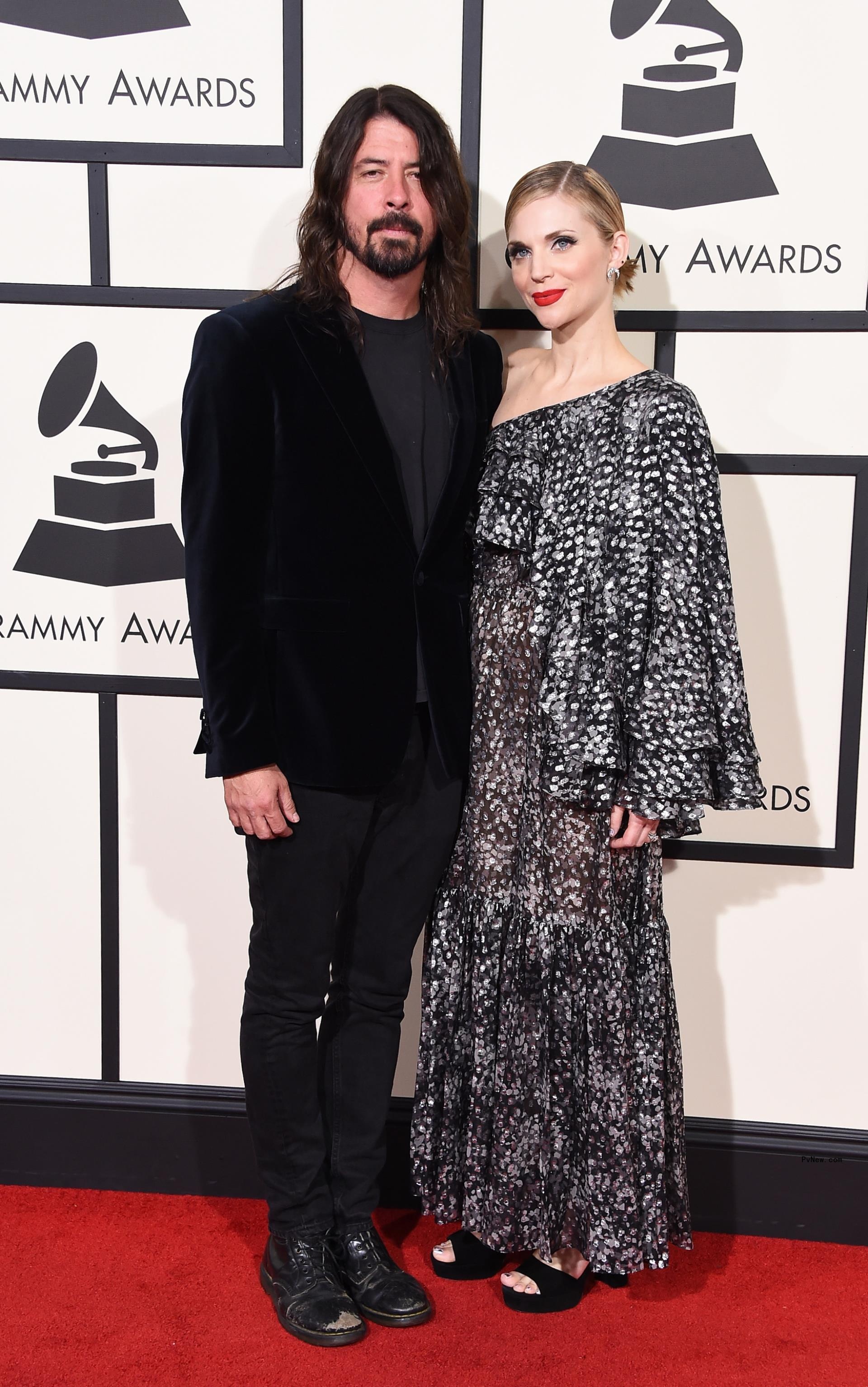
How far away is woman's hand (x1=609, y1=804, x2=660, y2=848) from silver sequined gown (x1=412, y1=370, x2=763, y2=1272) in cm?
2

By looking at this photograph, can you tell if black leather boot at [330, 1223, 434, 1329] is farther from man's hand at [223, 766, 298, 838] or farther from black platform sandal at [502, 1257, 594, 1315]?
man's hand at [223, 766, 298, 838]

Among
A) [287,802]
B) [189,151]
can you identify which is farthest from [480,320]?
[287,802]

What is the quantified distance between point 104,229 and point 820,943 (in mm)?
2004

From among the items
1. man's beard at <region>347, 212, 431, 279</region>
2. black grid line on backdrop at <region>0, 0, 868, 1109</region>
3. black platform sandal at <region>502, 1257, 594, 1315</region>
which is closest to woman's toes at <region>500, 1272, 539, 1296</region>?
black platform sandal at <region>502, 1257, 594, 1315</region>

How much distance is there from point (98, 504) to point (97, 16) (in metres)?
0.91

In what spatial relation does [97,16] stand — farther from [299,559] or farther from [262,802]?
[262,802]

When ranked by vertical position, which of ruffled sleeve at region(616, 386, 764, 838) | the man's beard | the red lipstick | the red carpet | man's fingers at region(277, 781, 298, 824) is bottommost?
the red carpet

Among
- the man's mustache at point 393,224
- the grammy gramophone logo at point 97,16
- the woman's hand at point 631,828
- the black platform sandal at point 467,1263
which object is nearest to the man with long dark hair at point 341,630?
the man's mustache at point 393,224

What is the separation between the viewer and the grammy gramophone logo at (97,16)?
2150 millimetres

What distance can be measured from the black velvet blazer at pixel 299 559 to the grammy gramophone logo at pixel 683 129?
0.71 m

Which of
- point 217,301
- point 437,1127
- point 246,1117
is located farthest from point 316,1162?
point 217,301

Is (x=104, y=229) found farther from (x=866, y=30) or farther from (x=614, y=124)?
(x=866, y=30)

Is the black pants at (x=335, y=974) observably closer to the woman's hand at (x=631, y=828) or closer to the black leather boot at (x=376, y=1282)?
the black leather boot at (x=376, y=1282)

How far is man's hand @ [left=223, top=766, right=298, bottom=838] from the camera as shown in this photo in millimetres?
1787
